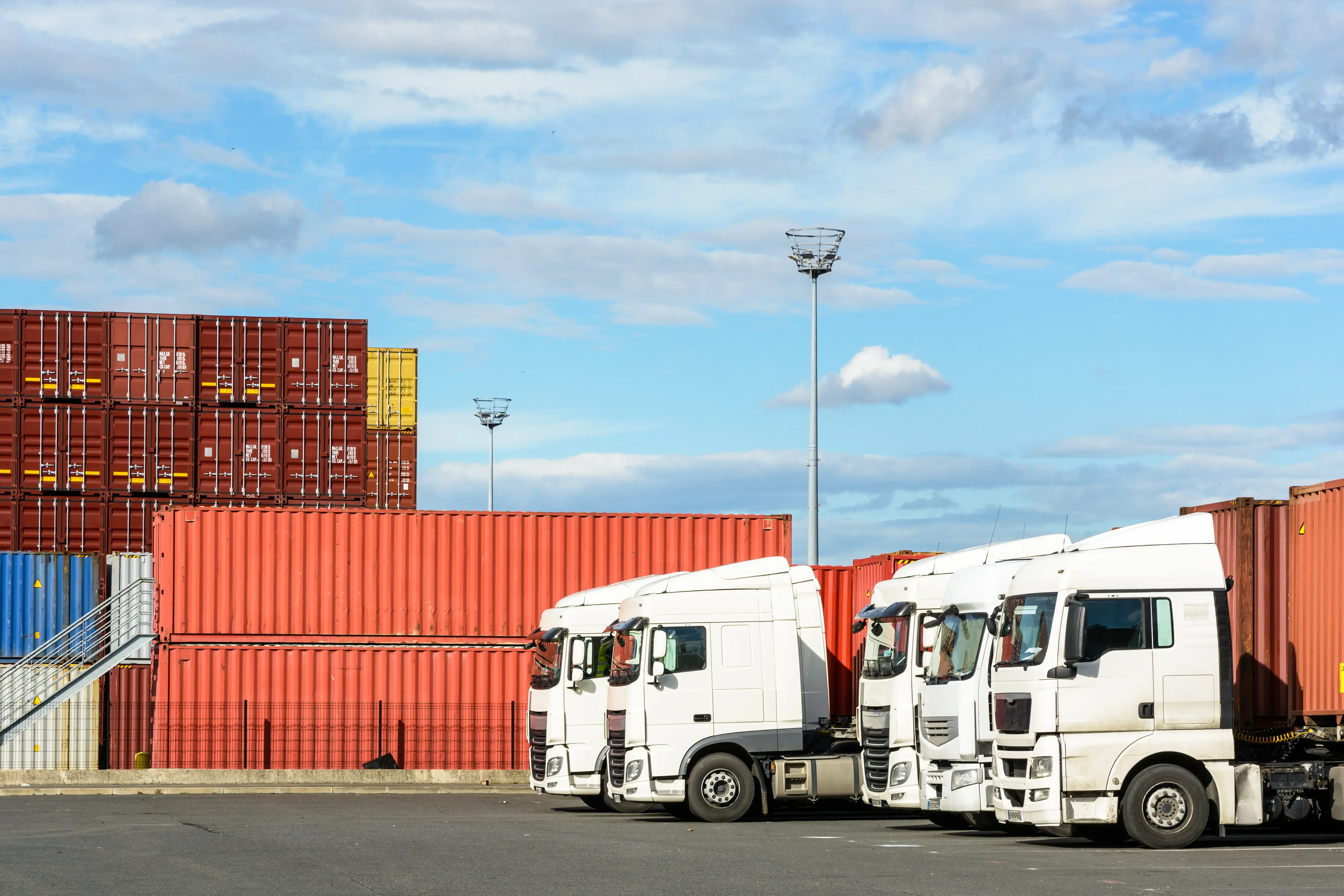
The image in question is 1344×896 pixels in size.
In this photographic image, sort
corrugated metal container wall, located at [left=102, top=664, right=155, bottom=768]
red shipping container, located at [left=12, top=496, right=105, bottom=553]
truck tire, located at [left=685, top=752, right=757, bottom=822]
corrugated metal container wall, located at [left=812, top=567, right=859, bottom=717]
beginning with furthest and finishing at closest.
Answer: red shipping container, located at [left=12, top=496, right=105, bottom=553] → corrugated metal container wall, located at [left=102, top=664, right=155, bottom=768] → corrugated metal container wall, located at [left=812, top=567, right=859, bottom=717] → truck tire, located at [left=685, top=752, right=757, bottom=822]

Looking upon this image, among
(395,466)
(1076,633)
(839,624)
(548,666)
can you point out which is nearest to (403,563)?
(548,666)

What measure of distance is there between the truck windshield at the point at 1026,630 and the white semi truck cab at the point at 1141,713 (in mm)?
22

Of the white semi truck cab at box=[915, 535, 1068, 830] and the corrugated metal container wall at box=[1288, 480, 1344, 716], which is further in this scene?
the white semi truck cab at box=[915, 535, 1068, 830]

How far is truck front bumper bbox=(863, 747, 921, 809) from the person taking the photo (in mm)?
17828

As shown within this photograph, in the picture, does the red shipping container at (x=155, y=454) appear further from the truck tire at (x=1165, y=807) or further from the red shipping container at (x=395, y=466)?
the truck tire at (x=1165, y=807)

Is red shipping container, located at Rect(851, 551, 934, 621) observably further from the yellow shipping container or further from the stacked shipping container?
the yellow shipping container

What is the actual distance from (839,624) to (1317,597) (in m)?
10.5

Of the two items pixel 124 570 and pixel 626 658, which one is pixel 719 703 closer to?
pixel 626 658

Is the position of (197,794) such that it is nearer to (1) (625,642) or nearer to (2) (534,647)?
(2) (534,647)

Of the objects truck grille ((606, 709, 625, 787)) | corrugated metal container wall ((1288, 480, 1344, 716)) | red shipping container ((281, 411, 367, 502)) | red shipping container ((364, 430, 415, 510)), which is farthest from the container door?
red shipping container ((364, 430, 415, 510))

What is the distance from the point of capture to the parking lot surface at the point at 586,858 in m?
12.2

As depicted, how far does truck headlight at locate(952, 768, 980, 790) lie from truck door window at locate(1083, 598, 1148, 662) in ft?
6.85

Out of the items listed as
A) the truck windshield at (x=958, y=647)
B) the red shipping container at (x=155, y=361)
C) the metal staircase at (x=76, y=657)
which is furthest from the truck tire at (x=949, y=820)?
the red shipping container at (x=155, y=361)

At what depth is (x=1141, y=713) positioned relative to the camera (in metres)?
15.0
